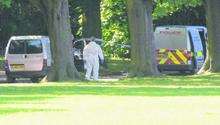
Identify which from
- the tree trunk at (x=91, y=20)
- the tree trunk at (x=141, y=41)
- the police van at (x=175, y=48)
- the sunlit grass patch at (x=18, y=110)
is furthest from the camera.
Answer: the tree trunk at (x=91, y=20)

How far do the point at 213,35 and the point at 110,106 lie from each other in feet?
55.9

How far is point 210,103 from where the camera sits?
54.9ft

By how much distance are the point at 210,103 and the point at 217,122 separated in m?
3.75

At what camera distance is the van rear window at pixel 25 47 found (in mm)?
31859

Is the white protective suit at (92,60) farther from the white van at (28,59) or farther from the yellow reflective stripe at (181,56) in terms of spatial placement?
the yellow reflective stripe at (181,56)

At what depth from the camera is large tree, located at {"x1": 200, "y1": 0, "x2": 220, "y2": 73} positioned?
105ft

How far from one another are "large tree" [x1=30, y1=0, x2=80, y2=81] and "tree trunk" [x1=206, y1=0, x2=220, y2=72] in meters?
6.85

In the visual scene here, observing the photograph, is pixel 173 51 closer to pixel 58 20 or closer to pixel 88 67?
pixel 88 67

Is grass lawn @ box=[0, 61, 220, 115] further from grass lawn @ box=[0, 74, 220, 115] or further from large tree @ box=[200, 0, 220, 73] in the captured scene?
large tree @ box=[200, 0, 220, 73]

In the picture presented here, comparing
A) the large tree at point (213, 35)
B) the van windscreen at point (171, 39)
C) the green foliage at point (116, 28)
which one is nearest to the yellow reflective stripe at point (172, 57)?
the van windscreen at point (171, 39)

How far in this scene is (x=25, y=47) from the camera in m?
31.9

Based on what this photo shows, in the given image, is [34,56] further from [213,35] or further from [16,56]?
[213,35]

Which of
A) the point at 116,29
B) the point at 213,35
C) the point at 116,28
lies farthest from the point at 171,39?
the point at 116,29

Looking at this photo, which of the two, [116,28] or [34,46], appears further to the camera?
[116,28]
